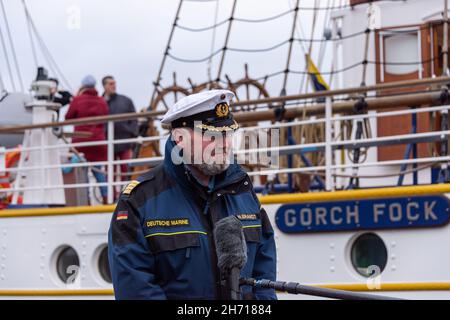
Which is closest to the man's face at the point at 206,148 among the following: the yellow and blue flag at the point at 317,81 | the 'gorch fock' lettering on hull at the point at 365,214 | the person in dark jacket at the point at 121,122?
the 'gorch fock' lettering on hull at the point at 365,214

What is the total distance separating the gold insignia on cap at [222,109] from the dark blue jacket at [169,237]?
203 mm

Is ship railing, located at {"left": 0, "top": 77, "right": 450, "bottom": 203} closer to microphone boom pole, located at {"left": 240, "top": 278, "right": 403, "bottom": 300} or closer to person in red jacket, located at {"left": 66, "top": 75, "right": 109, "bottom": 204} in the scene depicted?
person in red jacket, located at {"left": 66, "top": 75, "right": 109, "bottom": 204}

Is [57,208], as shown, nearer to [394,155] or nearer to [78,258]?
Result: [78,258]

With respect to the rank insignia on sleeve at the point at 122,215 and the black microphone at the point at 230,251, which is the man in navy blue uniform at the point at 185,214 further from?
the black microphone at the point at 230,251

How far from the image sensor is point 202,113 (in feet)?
11.9

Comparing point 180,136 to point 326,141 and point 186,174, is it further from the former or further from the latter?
point 326,141

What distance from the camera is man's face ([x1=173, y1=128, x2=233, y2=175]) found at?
3502mm

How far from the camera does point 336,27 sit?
33.0 ft

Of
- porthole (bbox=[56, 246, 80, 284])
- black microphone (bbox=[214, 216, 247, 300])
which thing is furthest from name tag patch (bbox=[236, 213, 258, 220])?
porthole (bbox=[56, 246, 80, 284])

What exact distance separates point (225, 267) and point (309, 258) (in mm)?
3618

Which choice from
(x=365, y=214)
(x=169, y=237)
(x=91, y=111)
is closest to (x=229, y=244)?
(x=169, y=237)

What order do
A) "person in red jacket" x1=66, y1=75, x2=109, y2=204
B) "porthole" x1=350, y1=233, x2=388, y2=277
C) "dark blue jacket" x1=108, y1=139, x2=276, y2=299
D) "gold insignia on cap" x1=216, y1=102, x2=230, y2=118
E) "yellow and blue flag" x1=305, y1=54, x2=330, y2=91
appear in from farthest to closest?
"yellow and blue flag" x1=305, y1=54, x2=330, y2=91 < "person in red jacket" x1=66, y1=75, x2=109, y2=204 < "porthole" x1=350, y1=233, x2=388, y2=277 < "gold insignia on cap" x1=216, y1=102, x2=230, y2=118 < "dark blue jacket" x1=108, y1=139, x2=276, y2=299

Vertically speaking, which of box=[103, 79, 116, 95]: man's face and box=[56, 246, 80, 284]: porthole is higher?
box=[103, 79, 116, 95]: man's face

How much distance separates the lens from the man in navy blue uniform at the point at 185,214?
3.46 m
